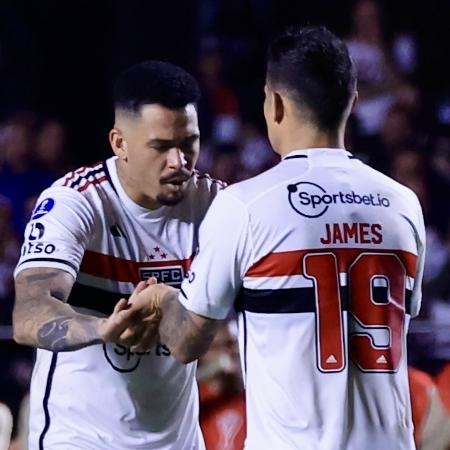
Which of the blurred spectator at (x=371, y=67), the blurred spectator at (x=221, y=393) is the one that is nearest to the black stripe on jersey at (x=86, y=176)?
the blurred spectator at (x=221, y=393)

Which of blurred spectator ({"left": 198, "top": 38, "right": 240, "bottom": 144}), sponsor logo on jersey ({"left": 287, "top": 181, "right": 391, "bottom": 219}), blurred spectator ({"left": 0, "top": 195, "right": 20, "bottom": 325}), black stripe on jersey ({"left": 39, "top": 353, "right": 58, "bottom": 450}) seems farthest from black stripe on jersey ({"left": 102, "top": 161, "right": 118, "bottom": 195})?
blurred spectator ({"left": 198, "top": 38, "right": 240, "bottom": 144})

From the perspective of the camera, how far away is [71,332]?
9.57ft

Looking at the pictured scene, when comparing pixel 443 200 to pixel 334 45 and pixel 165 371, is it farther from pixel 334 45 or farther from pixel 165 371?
pixel 334 45

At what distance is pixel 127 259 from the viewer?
3.31 m

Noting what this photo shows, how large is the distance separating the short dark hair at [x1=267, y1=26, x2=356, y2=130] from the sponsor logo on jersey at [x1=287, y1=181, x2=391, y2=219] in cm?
14

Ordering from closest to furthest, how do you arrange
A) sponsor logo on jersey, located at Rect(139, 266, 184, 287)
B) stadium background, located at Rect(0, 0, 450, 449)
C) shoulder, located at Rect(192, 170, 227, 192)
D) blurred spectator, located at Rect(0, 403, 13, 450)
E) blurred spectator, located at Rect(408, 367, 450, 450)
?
sponsor logo on jersey, located at Rect(139, 266, 184, 287) < shoulder, located at Rect(192, 170, 227, 192) < blurred spectator, located at Rect(0, 403, 13, 450) < blurred spectator, located at Rect(408, 367, 450, 450) < stadium background, located at Rect(0, 0, 450, 449)

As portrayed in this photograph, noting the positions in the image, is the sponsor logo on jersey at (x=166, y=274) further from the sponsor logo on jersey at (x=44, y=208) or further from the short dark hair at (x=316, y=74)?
the short dark hair at (x=316, y=74)

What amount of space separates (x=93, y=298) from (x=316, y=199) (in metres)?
0.91

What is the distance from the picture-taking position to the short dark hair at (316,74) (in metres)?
2.59

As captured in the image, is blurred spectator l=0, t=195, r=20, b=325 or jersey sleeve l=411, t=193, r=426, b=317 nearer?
jersey sleeve l=411, t=193, r=426, b=317

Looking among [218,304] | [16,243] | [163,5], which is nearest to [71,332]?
[218,304]

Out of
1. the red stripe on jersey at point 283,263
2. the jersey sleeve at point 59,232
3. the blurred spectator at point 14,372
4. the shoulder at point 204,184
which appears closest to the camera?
the red stripe on jersey at point 283,263

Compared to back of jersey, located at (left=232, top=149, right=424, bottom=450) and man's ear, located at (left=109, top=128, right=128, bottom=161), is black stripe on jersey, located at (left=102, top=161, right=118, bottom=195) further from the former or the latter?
back of jersey, located at (left=232, top=149, right=424, bottom=450)

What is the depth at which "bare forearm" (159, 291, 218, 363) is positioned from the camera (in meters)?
2.61
